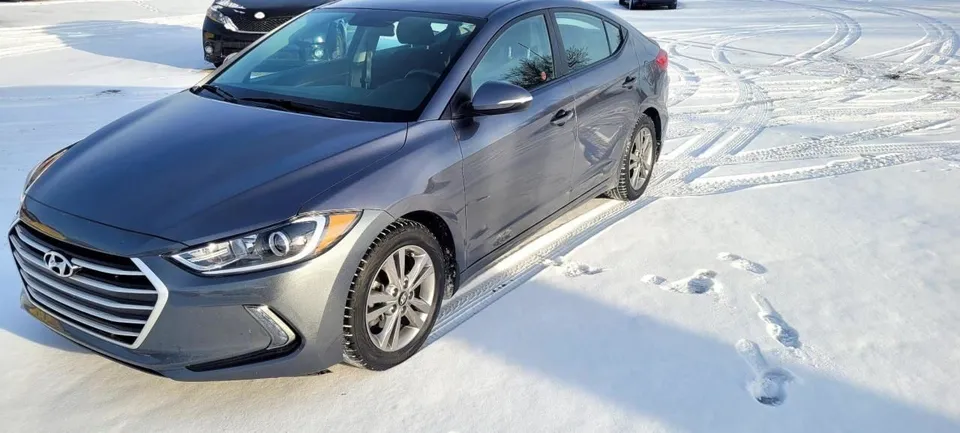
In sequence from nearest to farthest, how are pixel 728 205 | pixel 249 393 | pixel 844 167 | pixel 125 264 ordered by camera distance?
pixel 125 264
pixel 249 393
pixel 728 205
pixel 844 167

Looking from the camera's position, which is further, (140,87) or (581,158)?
(140,87)

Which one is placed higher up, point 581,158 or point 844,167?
point 581,158

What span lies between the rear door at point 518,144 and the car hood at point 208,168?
454mm

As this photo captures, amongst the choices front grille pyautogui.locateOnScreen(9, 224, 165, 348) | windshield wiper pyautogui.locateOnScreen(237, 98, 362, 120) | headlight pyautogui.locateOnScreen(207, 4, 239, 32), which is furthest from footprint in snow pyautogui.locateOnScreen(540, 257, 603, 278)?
headlight pyautogui.locateOnScreen(207, 4, 239, 32)

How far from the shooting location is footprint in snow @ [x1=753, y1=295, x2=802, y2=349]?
364cm

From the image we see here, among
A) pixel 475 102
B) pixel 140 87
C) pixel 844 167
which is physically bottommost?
pixel 844 167

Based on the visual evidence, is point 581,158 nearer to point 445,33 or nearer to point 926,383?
point 445,33

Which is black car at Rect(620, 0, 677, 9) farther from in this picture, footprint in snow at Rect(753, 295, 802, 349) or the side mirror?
the side mirror

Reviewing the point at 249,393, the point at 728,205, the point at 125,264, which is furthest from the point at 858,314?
the point at 125,264

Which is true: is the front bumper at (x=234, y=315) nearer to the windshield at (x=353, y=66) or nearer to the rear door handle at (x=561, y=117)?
the windshield at (x=353, y=66)

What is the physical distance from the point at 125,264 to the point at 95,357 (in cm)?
86

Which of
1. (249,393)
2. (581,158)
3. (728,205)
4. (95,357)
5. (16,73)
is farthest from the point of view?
(16,73)

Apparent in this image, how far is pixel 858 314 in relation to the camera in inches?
154

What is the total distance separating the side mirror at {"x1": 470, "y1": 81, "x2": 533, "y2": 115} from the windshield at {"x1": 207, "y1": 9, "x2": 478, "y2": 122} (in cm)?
23
